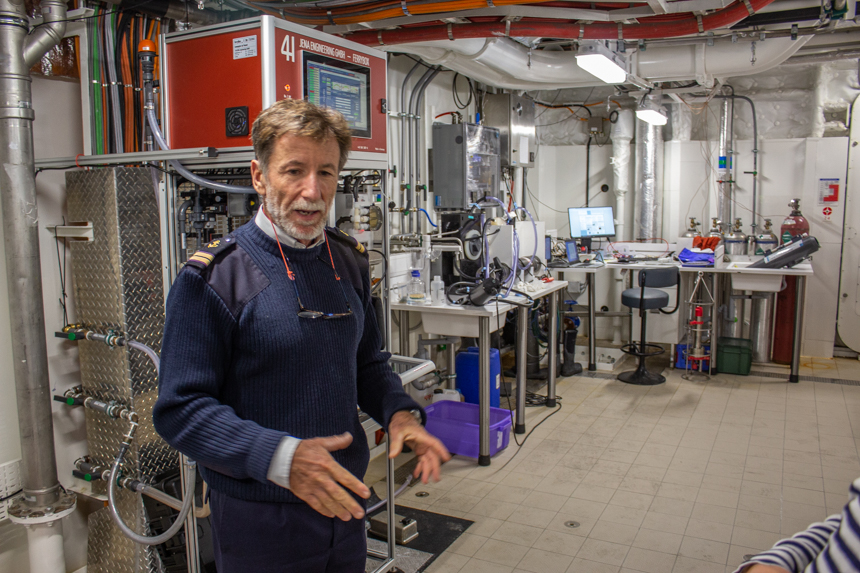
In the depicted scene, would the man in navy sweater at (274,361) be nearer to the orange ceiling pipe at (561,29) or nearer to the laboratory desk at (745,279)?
the orange ceiling pipe at (561,29)

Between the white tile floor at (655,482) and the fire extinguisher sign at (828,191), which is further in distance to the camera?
the fire extinguisher sign at (828,191)

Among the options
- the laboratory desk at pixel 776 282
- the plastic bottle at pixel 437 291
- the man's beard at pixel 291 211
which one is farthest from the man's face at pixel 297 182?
the laboratory desk at pixel 776 282


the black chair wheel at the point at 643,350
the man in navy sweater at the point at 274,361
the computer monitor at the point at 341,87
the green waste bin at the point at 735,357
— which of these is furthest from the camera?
the green waste bin at the point at 735,357

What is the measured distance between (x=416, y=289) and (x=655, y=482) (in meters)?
1.77

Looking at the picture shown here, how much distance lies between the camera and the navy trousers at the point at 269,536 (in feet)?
4.31

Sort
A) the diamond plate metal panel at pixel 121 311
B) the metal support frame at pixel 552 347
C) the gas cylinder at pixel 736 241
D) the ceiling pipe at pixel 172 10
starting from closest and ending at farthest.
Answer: the diamond plate metal panel at pixel 121 311
the ceiling pipe at pixel 172 10
the metal support frame at pixel 552 347
the gas cylinder at pixel 736 241

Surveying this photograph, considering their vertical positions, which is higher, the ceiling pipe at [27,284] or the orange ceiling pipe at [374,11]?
the orange ceiling pipe at [374,11]

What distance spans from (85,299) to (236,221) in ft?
2.16

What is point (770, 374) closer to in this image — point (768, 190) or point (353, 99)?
point (768, 190)

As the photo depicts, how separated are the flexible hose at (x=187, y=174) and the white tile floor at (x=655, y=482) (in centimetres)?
174

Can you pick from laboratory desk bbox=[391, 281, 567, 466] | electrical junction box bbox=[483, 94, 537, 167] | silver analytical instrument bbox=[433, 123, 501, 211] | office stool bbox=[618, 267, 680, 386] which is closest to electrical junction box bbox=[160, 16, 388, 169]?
laboratory desk bbox=[391, 281, 567, 466]

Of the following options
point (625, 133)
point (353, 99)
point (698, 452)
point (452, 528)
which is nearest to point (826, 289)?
point (625, 133)

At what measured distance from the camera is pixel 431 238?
4.25 metres

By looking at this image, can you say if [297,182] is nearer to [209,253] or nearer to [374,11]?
[209,253]
